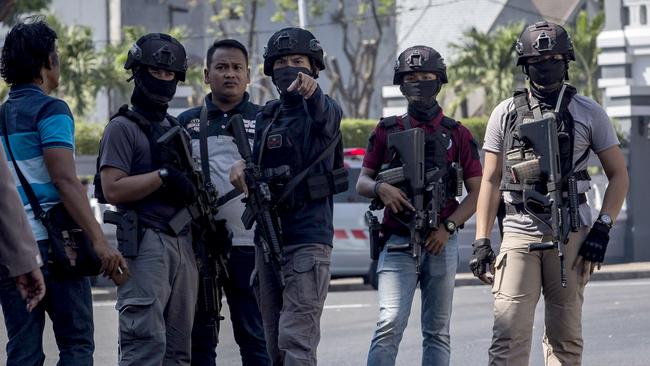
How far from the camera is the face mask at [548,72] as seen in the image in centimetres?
651

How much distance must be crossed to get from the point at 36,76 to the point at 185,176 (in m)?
0.79

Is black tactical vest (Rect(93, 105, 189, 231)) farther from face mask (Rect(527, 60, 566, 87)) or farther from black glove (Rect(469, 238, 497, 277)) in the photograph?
face mask (Rect(527, 60, 566, 87))

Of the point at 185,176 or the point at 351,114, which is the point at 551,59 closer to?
the point at 185,176

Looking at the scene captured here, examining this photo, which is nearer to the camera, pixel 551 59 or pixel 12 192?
pixel 12 192

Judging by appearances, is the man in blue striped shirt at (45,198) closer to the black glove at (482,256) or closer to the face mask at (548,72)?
the black glove at (482,256)

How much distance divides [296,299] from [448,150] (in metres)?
1.22

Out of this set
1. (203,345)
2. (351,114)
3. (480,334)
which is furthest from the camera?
(351,114)

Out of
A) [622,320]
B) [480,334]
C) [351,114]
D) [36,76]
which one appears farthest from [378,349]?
[351,114]

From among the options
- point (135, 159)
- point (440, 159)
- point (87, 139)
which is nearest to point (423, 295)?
point (440, 159)

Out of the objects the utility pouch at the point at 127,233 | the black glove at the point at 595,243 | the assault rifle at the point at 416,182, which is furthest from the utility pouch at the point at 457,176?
the utility pouch at the point at 127,233

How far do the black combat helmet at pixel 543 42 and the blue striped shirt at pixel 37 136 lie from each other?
6.93 ft

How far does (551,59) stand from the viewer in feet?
21.4

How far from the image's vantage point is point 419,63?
7191 millimetres

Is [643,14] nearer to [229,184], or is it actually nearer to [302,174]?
[229,184]
